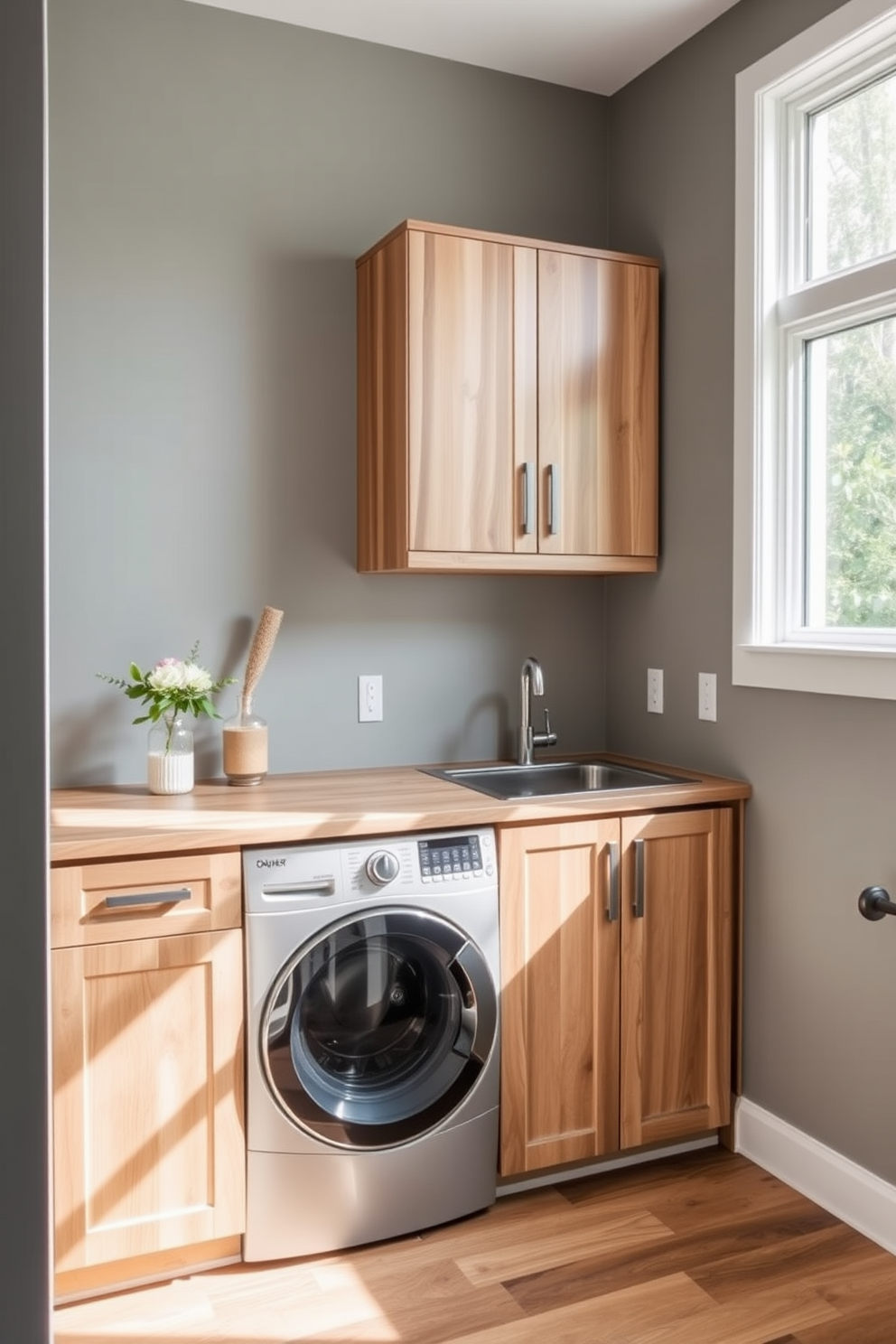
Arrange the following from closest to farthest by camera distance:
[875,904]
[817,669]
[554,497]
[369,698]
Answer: [875,904], [817,669], [554,497], [369,698]

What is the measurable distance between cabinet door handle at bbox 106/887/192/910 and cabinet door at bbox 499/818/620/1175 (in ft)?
2.28

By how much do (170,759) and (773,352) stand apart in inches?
67.2

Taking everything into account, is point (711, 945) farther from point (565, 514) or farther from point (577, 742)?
point (565, 514)

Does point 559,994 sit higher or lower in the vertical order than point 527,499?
lower

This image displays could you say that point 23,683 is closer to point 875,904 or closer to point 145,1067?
point 145,1067

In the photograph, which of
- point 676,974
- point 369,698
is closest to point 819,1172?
point 676,974

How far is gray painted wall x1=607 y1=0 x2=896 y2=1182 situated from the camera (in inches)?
90.6

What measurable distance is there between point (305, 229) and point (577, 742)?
160 cm

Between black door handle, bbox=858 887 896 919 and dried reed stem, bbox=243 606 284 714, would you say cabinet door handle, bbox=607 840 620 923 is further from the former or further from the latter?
dried reed stem, bbox=243 606 284 714

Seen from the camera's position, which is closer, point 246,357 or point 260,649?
point 260,649

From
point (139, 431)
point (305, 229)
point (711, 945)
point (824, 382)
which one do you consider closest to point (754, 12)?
point (824, 382)

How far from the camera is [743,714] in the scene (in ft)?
8.67

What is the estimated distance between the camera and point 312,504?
280cm

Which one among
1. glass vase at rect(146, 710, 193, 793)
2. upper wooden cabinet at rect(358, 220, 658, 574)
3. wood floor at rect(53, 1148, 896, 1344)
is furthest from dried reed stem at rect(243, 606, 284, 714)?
wood floor at rect(53, 1148, 896, 1344)
